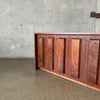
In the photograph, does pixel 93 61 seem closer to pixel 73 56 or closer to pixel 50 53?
pixel 73 56

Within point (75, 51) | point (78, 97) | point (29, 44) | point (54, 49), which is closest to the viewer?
point (78, 97)

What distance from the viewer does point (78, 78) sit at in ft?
5.23

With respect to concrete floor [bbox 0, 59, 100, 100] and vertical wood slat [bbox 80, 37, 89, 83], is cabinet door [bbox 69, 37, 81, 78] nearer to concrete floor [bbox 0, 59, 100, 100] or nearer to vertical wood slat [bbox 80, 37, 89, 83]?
vertical wood slat [bbox 80, 37, 89, 83]

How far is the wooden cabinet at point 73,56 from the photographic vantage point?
1.38 m

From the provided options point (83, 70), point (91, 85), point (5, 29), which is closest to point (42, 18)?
point (5, 29)

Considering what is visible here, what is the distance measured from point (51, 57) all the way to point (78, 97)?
0.95 metres

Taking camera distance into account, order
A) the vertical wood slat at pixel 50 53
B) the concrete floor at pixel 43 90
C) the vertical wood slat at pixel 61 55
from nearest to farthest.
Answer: the concrete floor at pixel 43 90 → the vertical wood slat at pixel 61 55 → the vertical wood slat at pixel 50 53

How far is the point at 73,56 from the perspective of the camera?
1.62m

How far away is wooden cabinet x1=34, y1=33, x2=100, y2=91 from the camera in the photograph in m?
1.38

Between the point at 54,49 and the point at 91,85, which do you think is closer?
the point at 91,85

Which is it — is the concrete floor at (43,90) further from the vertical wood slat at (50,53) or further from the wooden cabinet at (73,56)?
the vertical wood slat at (50,53)

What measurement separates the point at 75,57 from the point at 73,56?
4cm

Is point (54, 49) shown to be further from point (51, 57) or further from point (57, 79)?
point (57, 79)

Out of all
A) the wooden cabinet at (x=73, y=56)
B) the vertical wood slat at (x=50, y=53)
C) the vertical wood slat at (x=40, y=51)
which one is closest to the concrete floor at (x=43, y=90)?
the wooden cabinet at (x=73, y=56)
